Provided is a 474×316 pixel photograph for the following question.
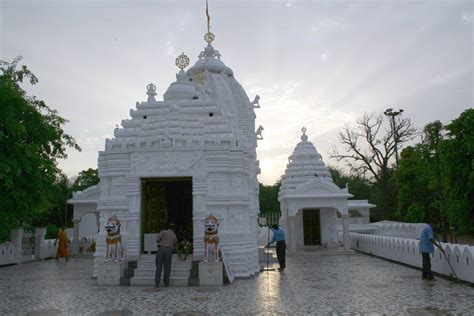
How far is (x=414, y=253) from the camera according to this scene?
43.8 feet

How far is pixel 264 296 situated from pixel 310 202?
38.7 feet

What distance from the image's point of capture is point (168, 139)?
11930mm

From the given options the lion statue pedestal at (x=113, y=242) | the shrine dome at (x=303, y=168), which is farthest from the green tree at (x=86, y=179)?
the lion statue pedestal at (x=113, y=242)

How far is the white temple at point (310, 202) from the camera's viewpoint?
1998 cm

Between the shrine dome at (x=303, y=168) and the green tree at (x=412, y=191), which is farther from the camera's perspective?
the green tree at (x=412, y=191)

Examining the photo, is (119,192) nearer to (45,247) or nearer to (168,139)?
(168,139)

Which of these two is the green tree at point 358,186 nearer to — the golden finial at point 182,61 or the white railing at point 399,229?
the white railing at point 399,229

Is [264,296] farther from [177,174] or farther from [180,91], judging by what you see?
[180,91]

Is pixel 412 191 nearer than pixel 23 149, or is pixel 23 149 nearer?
pixel 23 149

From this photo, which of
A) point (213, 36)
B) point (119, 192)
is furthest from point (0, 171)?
point (213, 36)

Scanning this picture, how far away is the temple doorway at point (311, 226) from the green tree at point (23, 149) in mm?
12292

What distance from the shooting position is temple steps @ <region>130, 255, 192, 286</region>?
10.4m

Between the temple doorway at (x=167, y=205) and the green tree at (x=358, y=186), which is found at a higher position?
the green tree at (x=358, y=186)

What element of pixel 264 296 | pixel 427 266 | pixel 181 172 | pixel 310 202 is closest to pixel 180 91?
pixel 181 172
